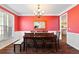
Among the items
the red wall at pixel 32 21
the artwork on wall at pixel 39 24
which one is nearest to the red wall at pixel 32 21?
the red wall at pixel 32 21

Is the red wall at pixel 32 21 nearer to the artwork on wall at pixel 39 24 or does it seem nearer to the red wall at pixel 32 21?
the red wall at pixel 32 21

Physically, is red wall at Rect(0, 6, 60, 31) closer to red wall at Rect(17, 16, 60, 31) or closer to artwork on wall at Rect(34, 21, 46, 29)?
red wall at Rect(17, 16, 60, 31)

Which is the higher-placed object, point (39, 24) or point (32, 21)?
point (32, 21)

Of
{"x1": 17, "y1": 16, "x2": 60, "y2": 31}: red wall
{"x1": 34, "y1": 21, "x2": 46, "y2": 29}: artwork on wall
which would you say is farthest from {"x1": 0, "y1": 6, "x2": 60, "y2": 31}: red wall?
{"x1": 34, "y1": 21, "x2": 46, "y2": 29}: artwork on wall

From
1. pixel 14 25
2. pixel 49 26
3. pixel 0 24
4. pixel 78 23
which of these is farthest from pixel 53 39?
pixel 49 26

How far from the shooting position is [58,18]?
36.3 feet

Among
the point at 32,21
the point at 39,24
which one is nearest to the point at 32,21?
the point at 32,21

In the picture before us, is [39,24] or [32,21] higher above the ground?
[32,21]

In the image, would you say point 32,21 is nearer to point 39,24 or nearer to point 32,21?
point 32,21
